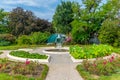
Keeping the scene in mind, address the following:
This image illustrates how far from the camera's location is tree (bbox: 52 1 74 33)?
105 feet

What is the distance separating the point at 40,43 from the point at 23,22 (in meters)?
5.13

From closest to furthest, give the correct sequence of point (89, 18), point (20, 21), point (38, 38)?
1. point (38, 38)
2. point (89, 18)
3. point (20, 21)

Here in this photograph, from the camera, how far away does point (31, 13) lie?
108 feet

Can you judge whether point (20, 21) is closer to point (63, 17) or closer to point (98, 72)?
point (63, 17)

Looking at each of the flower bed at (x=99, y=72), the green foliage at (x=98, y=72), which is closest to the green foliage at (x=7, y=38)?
the green foliage at (x=98, y=72)

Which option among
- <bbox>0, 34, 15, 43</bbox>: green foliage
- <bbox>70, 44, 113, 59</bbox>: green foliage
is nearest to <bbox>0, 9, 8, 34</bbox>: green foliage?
<bbox>0, 34, 15, 43</bbox>: green foliage

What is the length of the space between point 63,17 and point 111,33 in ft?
29.0

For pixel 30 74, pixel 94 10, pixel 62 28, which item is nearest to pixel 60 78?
pixel 30 74

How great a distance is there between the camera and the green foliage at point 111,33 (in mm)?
24672

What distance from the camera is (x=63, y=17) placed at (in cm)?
3197

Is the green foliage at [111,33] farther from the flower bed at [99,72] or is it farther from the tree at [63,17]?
the flower bed at [99,72]

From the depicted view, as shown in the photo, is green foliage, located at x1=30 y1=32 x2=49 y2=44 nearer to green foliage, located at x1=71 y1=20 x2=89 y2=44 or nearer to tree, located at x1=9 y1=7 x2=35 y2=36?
tree, located at x1=9 y1=7 x2=35 y2=36

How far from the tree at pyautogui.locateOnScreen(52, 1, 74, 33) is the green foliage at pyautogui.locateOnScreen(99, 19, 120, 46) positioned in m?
7.37

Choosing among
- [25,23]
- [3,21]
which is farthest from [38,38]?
[3,21]
